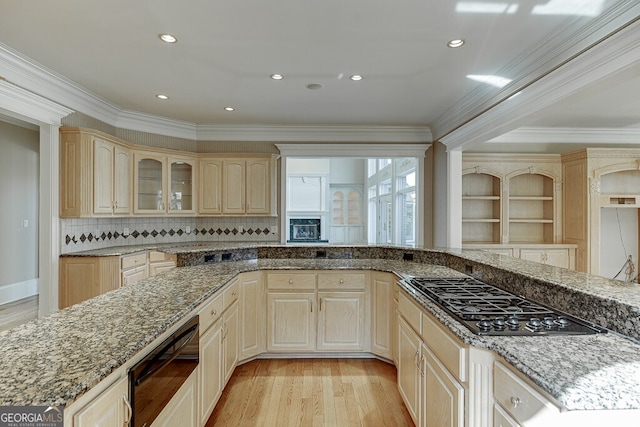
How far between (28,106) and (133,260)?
1.70 meters

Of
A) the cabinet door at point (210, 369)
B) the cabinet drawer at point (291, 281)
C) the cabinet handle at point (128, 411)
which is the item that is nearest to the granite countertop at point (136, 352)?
the cabinet handle at point (128, 411)

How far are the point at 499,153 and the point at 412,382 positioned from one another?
384 cm

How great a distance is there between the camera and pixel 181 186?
15.5ft

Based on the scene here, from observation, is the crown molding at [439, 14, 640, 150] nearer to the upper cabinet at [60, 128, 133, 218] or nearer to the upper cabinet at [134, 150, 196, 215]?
the upper cabinet at [134, 150, 196, 215]

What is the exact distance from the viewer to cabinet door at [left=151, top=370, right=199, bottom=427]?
4.80 feet

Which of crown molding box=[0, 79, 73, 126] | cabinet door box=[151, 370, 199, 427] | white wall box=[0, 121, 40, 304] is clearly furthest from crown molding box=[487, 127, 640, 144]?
white wall box=[0, 121, 40, 304]

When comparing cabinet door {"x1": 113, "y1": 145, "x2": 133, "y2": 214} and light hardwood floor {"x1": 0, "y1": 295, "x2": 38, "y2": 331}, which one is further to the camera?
light hardwood floor {"x1": 0, "y1": 295, "x2": 38, "y2": 331}

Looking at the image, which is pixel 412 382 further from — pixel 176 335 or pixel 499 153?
pixel 499 153

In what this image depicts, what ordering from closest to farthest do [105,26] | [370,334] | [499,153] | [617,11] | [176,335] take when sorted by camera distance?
[176,335] < [617,11] < [105,26] < [370,334] < [499,153]

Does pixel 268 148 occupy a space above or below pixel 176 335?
above

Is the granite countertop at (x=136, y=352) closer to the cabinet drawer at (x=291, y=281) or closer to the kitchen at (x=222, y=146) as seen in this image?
the cabinet drawer at (x=291, y=281)

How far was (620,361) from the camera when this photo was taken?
114 centimetres

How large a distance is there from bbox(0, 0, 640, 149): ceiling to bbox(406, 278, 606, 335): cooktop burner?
52.9 inches

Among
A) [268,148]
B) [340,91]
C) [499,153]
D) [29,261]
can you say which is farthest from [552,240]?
[29,261]
